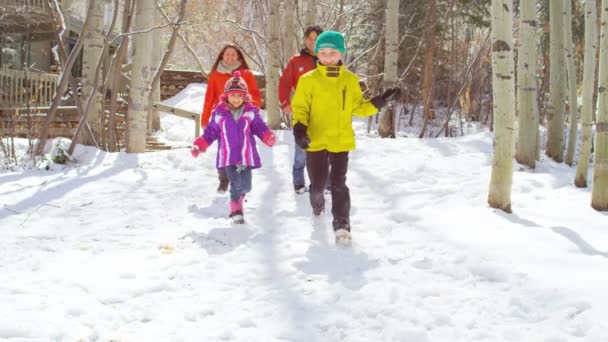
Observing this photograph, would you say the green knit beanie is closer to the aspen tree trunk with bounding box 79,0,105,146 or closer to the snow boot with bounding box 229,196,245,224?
the snow boot with bounding box 229,196,245,224

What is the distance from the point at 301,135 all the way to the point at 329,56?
0.64 metres

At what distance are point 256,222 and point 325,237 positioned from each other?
798 millimetres

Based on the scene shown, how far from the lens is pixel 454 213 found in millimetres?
4555

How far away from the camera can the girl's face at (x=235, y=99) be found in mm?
4727

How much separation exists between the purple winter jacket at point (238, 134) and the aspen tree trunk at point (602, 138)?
288 cm

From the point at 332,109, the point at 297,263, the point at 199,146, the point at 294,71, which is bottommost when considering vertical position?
the point at 297,263

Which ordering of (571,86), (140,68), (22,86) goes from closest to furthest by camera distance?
(571,86), (140,68), (22,86)

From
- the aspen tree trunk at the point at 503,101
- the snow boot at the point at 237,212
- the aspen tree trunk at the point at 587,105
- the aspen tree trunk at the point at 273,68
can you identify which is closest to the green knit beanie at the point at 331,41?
the aspen tree trunk at the point at 503,101

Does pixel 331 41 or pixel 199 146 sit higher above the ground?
pixel 331 41

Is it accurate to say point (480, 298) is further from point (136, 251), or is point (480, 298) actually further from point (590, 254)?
point (136, 251)

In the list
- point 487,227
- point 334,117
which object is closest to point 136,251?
point 334,117

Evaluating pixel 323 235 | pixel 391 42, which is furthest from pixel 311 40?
pixel 391 42

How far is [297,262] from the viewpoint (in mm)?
3555

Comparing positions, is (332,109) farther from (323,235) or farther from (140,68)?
(140,68)
